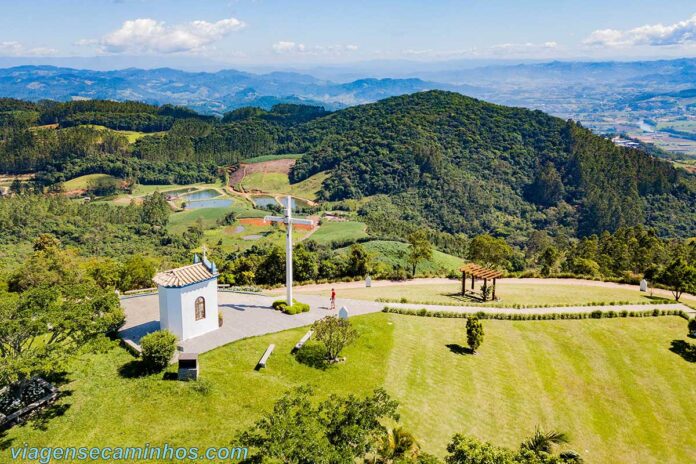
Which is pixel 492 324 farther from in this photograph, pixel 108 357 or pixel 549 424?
pixel 108 357

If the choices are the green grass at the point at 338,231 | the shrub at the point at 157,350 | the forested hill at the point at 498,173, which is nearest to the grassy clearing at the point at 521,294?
the shrub at the point at 157,350

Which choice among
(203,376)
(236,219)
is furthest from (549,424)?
(236,219)

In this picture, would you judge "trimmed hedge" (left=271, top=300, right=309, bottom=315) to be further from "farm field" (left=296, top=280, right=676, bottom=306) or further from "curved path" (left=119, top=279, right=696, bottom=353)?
"farm field" (left=296, top=280, right=676, bottom=306)

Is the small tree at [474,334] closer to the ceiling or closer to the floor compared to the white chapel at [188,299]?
closer to the floor

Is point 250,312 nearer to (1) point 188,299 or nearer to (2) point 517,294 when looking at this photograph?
(1) point 188,299

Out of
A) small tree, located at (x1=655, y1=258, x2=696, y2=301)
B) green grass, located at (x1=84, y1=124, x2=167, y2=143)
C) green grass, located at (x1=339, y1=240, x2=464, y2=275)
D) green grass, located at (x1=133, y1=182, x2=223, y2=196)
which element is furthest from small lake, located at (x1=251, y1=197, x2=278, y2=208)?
small tree, located at (x1=655, y1=258, x2=696, y2=301)

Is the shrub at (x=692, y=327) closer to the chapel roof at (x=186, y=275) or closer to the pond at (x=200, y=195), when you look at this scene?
the chapel roof at (x=186, y=275)
